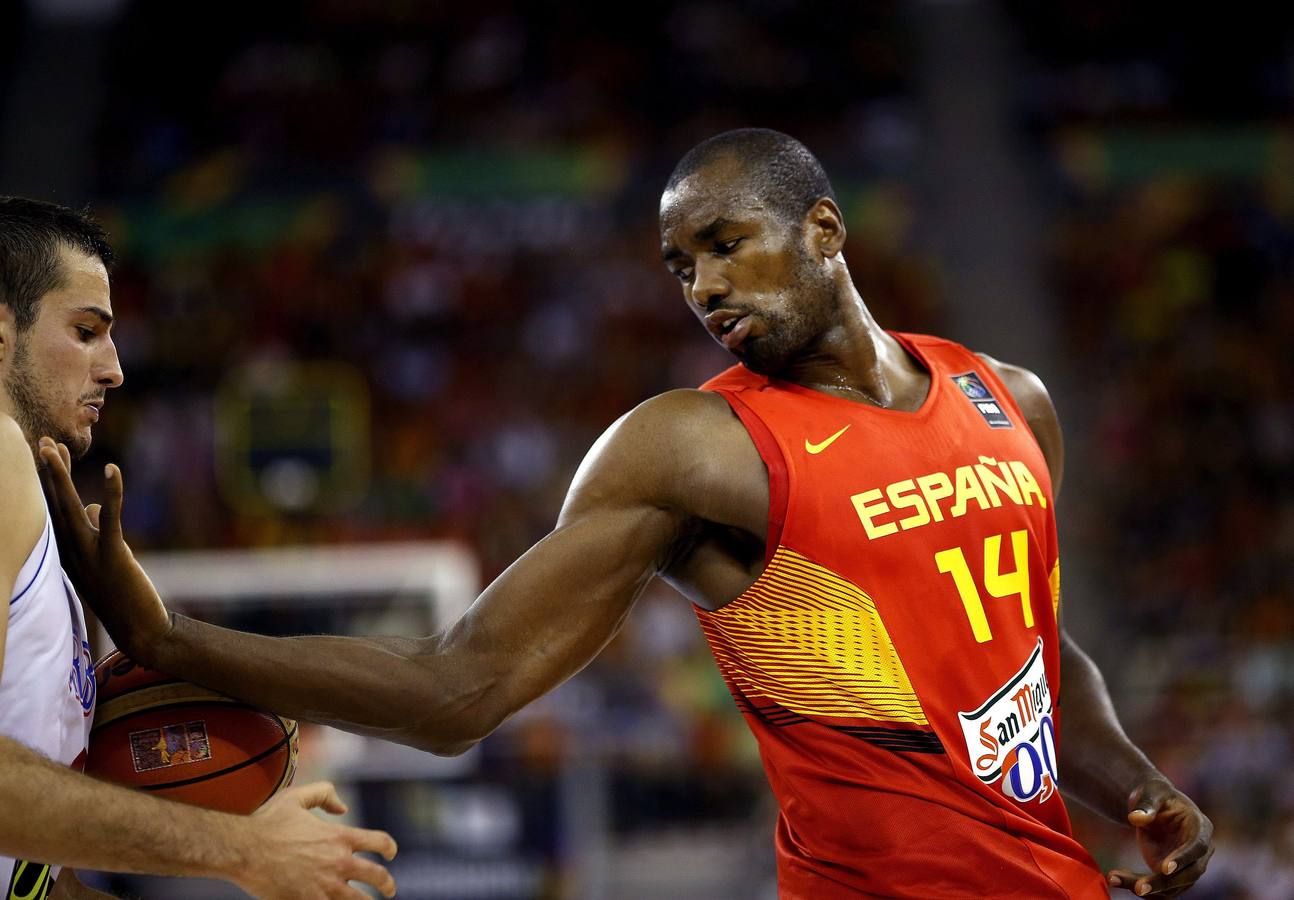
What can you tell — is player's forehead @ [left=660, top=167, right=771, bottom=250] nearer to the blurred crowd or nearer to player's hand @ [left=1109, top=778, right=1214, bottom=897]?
player's hand @ [left=1109, top=778, right=1214, bottom=897]

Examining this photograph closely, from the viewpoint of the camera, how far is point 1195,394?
45.4ft

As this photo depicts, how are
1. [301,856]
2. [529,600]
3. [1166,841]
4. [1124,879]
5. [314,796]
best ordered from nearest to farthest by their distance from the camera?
[301,856] < [314,796] < [529,600] < [1124,879] < [1166,841]

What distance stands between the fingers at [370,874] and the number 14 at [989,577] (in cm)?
134

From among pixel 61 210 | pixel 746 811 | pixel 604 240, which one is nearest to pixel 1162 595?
pixel 746 811

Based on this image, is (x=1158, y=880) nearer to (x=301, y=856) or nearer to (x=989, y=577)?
(x=989, y=577)

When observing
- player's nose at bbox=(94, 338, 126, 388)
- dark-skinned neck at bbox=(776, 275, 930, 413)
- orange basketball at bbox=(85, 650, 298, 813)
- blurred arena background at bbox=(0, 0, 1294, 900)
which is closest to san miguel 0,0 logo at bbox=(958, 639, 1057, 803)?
dark-skinned neck at bbox=(776, 275, 930, 413)

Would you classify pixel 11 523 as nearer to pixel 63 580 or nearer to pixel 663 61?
pixel 63 580

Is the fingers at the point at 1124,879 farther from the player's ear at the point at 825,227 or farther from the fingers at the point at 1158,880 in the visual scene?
the player's ear at the point at 825,227

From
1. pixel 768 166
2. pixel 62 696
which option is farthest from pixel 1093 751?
pixel 62 696

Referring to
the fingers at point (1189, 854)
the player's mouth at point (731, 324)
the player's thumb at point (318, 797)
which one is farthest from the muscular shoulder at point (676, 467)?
the fingers at point (1189, 854)

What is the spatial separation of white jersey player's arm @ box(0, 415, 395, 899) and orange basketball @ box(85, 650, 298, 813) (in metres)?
0.36

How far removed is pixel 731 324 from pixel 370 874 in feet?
4.85

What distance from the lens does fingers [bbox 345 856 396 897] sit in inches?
100

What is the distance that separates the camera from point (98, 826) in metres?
2.40
